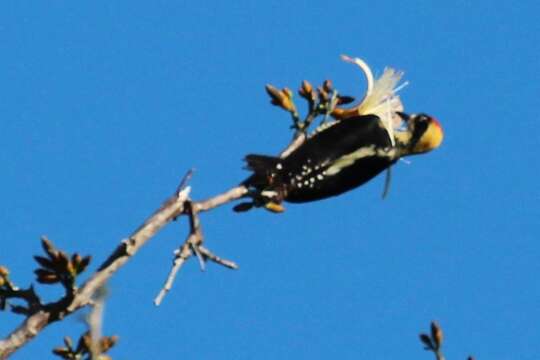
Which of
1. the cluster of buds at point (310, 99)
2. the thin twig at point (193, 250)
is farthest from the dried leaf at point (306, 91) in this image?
the thin twig at point (193, 250)

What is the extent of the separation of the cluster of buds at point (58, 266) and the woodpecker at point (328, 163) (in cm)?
89

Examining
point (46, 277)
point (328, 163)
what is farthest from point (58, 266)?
point (328, 163)

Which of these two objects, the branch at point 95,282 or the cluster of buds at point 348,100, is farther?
the cluster of buds at point 348,100

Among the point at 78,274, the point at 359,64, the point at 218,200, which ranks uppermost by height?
the point at 359,64

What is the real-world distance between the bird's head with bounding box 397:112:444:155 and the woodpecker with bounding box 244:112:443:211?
16cm

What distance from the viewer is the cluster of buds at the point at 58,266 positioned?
466 centimetres

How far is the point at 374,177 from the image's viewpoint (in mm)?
5930

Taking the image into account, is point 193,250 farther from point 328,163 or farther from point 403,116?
point 403,116

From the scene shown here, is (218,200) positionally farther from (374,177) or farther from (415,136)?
(415,136)

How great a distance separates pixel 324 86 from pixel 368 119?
0.24 m

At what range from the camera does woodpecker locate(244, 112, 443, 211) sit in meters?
5.46

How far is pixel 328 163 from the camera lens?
567 cm

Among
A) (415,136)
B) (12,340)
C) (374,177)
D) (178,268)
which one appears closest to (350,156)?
(374,177)

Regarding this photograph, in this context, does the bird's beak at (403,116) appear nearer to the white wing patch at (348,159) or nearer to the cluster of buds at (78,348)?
the white wing patch at (348,159)
